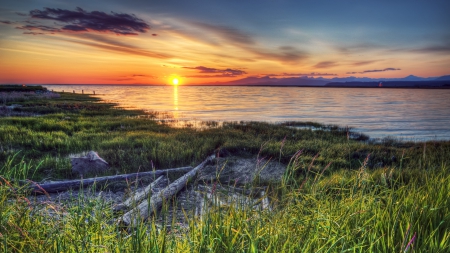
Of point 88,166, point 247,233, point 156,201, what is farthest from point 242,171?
point 247,233

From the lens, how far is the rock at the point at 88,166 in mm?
9375

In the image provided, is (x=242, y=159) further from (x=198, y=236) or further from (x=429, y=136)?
(x=429, y=136)

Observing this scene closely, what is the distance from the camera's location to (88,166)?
9539 millimetres

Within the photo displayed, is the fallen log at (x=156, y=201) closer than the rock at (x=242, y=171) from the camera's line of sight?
Yes

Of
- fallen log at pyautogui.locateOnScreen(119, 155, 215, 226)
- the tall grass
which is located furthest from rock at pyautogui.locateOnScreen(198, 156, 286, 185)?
the tall grass

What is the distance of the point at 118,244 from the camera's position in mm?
2838

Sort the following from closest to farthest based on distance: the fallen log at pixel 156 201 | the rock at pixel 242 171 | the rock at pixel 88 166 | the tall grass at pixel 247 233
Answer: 1. the tall grass at pixel 247 233
2. the fallen log at pixel 156 201
3. the rock at pixel 242 171
4. the rock at pixel 88 166

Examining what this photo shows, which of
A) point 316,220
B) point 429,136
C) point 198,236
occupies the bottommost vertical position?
point 429,136

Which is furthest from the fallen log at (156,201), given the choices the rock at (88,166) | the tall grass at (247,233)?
the rock at (88,166)

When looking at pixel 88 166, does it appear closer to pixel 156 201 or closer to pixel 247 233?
pixel 156 201

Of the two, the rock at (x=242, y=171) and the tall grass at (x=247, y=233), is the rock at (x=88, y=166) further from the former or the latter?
the tall grass at (x=247, y=233)

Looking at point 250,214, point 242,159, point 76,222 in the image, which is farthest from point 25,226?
point 242,159

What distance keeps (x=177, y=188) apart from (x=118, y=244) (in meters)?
4.26

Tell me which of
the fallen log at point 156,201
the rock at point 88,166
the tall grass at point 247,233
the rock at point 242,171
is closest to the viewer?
the tall grass at point 247,233
